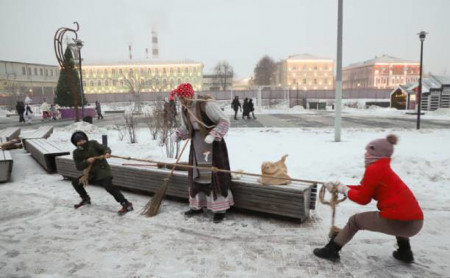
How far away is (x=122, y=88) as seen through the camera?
254 ft

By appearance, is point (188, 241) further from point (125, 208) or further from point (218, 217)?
point (125, 208)

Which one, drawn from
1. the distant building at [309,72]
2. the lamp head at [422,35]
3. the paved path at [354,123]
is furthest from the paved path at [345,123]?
the distant building at [309,72]

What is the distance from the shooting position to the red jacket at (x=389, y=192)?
270 cm

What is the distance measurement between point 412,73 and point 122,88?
75.7 m

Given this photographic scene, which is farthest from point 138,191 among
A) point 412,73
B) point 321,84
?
point 412,73

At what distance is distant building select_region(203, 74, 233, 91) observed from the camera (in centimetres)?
8264

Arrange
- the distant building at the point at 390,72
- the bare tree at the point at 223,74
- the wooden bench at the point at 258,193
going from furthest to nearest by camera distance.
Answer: the distant building at the point at 390,72, the bare tree at the point at 223,74, the wooden bench at the point at 258,193

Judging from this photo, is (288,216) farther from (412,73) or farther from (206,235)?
(412,73)

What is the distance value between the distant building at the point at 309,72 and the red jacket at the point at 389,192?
89.0 m

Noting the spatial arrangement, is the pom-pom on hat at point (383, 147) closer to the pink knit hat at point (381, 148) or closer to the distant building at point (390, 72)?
the pink knit hat at point (381, 148)

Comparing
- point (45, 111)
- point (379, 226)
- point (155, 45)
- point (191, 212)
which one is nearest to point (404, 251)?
point (379, 226)

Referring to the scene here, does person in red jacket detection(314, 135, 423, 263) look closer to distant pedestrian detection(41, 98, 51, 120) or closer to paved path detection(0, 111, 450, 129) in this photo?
paved path detection(0, 111, 450, 129)

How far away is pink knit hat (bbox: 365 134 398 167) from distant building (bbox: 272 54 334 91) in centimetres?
8886

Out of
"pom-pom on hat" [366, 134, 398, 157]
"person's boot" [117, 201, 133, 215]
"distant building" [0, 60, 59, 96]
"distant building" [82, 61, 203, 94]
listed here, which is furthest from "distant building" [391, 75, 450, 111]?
"distant building" [0, 60, 59, 96]
